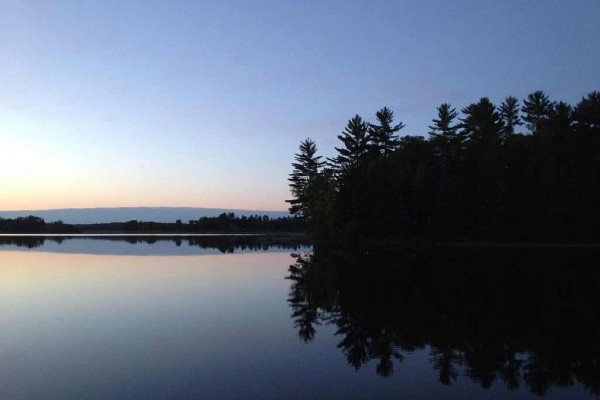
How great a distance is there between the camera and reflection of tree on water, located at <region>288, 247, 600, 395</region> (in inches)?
372

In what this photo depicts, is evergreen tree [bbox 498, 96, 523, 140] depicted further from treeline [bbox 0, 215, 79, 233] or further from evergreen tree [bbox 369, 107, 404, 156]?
treeline [bbox 0, 215, 79, 233]

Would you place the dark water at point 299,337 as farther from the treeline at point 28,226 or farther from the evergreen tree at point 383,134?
the treeline at point 28,226

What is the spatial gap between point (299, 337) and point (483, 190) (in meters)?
44.0

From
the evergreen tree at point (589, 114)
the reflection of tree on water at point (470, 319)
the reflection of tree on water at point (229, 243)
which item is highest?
the evergreen tree at point (589, 114)

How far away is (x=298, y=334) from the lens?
39.3ft

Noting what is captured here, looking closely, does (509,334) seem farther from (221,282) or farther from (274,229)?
(274,229)

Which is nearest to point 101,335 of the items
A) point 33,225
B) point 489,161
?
point 489,161

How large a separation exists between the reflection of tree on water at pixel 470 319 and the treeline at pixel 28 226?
109 meters

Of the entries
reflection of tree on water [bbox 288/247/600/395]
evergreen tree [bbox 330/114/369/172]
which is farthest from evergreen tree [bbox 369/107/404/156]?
reflection of tree on water [bbox 288/247/600/395]

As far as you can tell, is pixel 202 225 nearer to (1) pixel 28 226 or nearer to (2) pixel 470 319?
(1) pixel 28 226

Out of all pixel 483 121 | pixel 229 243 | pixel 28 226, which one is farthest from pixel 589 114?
pixel 28 226

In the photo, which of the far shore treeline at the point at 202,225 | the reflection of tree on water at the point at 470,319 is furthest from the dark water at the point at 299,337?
the far shore treeline at the point at 202,225

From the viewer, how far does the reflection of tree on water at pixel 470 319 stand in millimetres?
9461

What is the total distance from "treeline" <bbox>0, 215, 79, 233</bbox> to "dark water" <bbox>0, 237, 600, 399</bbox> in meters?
105
